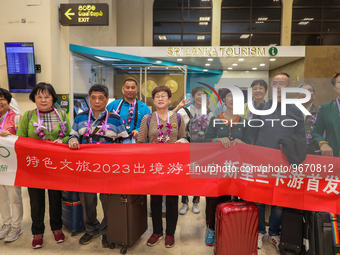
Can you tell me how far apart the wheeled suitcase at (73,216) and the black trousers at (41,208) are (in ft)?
0.56

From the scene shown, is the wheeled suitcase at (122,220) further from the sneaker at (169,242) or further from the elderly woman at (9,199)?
the elderly woman at (9,199)

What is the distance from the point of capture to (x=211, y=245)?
248cm

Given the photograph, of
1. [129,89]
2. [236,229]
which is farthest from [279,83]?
[129,89]

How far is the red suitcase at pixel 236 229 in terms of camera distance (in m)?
2.11

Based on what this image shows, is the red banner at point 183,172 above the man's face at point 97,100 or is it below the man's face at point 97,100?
below

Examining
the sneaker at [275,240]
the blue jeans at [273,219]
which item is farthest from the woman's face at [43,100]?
the sneaker at [275,240]

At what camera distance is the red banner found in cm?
207

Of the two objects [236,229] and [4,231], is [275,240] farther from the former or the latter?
[4,231]

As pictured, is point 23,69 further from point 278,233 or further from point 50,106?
point 278,233

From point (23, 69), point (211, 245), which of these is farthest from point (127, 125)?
point (23, 69)

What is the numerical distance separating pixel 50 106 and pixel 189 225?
6.85 feet

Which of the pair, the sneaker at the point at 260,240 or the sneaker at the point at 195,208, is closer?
the sneaker at the point at 260,240

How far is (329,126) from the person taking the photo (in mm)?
2141

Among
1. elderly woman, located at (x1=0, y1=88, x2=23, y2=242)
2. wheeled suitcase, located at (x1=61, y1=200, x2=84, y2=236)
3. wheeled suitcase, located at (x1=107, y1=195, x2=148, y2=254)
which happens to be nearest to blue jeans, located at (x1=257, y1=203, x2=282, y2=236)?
wheeled suitcase, located at (x1=107, y1=195, x2=148, y2=254)
